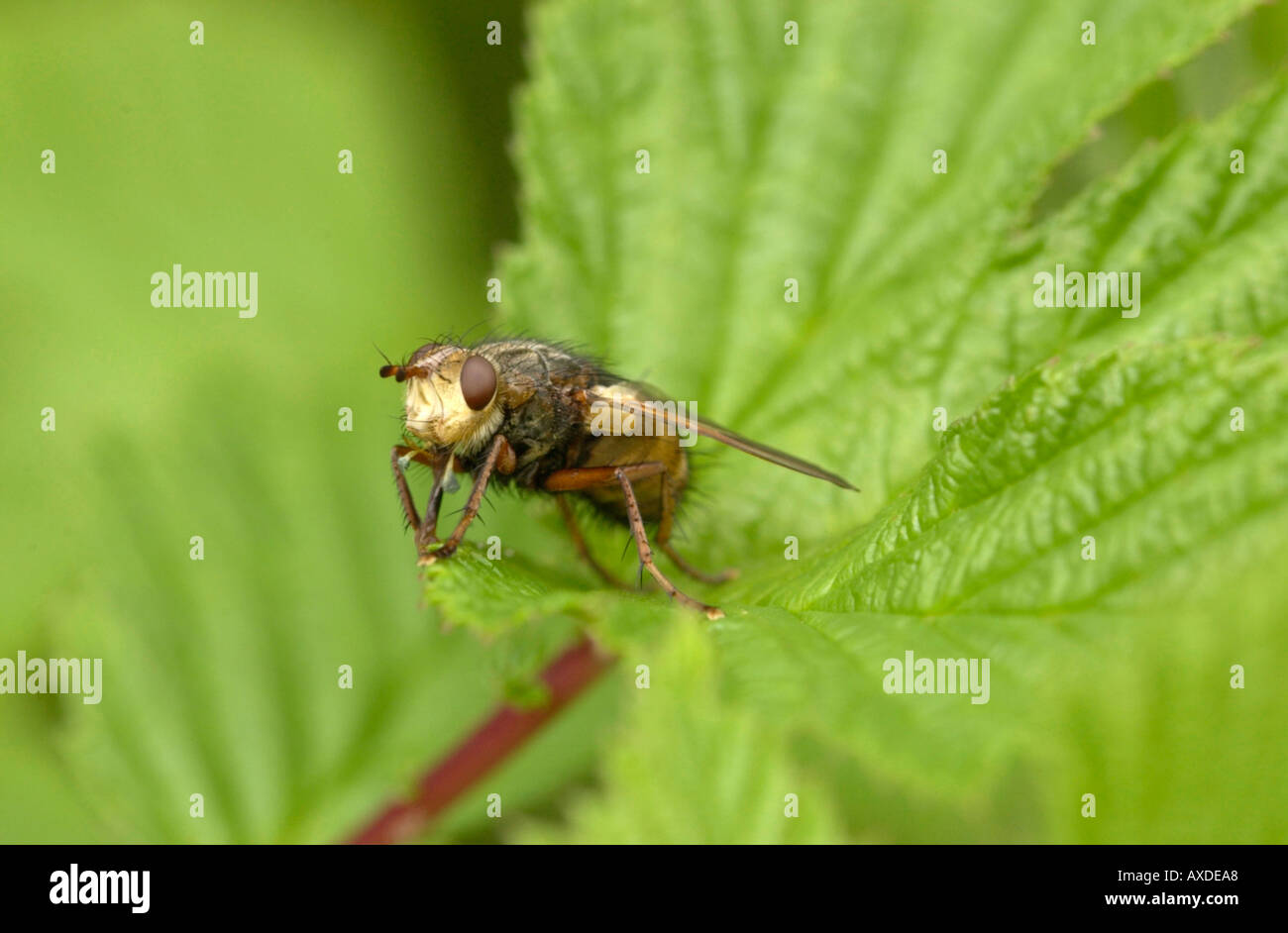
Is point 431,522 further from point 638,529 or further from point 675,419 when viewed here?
point 675,419

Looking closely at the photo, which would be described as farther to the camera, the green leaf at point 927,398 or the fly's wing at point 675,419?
the fly's wing at point 675,419

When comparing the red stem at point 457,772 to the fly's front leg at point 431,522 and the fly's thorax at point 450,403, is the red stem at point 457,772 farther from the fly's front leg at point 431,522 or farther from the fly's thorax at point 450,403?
the fly's thorax at point 450,403

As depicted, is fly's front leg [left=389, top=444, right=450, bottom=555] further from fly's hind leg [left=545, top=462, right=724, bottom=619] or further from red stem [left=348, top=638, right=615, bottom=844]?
red stem [left=348, top=638, right=615, bottom=844]

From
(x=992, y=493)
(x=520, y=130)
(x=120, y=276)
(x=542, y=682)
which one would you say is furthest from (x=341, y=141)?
(x=992, y=493)

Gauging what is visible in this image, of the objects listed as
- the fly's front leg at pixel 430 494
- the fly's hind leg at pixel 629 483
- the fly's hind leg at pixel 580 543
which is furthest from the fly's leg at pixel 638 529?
the fly's front leg at pixel 430 494

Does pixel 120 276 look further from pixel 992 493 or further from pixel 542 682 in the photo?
pixel 992 493

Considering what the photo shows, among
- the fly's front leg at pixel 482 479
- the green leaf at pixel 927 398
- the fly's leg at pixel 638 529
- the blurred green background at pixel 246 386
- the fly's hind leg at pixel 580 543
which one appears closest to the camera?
the green leaf at pixel 927 398

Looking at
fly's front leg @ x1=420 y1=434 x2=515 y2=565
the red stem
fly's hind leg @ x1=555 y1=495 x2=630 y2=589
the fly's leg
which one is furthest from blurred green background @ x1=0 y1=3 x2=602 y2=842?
the fly's leg
